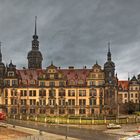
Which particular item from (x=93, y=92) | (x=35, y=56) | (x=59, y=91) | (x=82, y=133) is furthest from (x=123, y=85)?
(x=82, y=133)

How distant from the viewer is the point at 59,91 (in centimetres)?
9019

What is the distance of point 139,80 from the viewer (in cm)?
12331

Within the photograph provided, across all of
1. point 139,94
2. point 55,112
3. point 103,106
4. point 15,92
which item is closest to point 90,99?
point 103,106

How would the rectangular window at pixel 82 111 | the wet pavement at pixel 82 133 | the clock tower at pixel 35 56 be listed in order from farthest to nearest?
the clock tower at pixel 35 56 < the rectangular window at pixel 82 111 < the wet pavement at pixel 82 133

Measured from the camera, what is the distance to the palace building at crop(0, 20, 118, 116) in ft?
293

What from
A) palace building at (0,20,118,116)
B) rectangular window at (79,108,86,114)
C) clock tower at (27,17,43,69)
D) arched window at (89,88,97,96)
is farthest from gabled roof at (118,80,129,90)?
rectangular window at (79,108,86,114)

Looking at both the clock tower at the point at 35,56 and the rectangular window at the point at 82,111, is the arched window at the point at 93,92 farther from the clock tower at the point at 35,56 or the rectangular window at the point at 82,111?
the clock tower at the point at 35,56

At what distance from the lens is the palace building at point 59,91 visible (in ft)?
293

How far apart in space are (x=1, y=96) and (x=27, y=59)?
21063 mm

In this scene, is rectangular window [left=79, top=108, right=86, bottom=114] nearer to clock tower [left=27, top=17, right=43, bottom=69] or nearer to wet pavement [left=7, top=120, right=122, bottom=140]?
clock tower [left=27, top=17, right=43, bottom=69]

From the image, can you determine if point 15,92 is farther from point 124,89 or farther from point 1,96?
point 124,89

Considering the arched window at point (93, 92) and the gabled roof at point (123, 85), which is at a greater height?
the gabled roof at point (123, 85)

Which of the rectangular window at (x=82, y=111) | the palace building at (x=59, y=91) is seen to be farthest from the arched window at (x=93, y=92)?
the rectangular window at (x=82, y=111)

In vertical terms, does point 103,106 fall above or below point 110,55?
below
